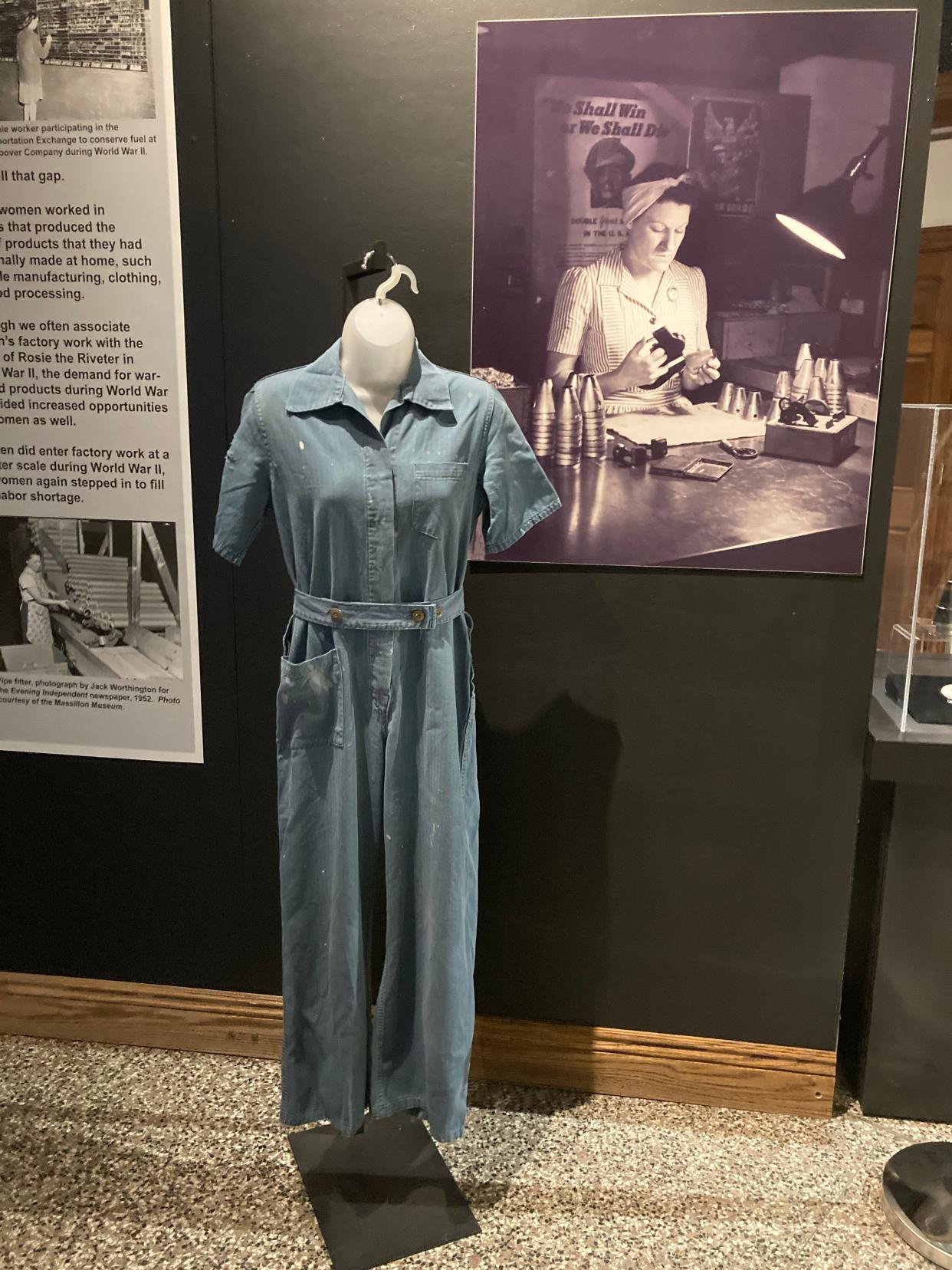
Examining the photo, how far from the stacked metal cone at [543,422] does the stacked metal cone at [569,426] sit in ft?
0.03

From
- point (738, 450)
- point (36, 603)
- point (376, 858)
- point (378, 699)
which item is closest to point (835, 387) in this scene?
point (738, 450)

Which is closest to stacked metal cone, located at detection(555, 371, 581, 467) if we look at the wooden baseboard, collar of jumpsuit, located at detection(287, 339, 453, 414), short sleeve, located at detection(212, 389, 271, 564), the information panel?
collar of jumpsuit, located at detection(287, 339, 453, 414)

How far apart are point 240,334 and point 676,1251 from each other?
6.32ft

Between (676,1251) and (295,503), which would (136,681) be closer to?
(295,503)

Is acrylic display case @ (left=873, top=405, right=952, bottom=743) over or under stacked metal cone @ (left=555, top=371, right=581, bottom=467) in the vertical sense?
under

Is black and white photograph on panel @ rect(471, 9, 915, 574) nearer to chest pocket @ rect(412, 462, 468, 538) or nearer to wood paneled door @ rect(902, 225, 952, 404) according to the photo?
chest pocket @ rect(412, 462, 468, 538)

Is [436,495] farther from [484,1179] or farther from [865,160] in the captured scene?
[484,1179]

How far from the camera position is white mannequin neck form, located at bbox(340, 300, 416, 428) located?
1577mm

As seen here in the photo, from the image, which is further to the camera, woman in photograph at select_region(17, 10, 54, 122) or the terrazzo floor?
woman in photograph at select_region(17, 10, 54, 122)

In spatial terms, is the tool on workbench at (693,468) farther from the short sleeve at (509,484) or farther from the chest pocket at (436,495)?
the chest pocket at (436,495)

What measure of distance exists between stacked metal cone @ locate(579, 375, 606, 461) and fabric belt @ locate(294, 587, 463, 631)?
512 mm

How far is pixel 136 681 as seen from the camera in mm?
2199

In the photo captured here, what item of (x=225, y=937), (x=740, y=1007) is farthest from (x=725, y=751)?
(x=225, y=937)

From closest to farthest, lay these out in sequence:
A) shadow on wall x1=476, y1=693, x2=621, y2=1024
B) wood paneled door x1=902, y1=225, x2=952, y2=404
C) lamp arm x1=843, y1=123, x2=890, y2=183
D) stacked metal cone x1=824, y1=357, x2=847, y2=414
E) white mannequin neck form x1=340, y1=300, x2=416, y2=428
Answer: white mannequin neck form x1=340, y1=300, x2=416, y2=428, lamp arm x1=843, y1=123, x2=890, y2=183, stacked metal cone x1=824, y1=357, x2=847, y2=414, shadow on wall x1=476, y1=693, x2=621, y2=1024, wood paneled door x1=902, y1=225, x2=952, y2=404
